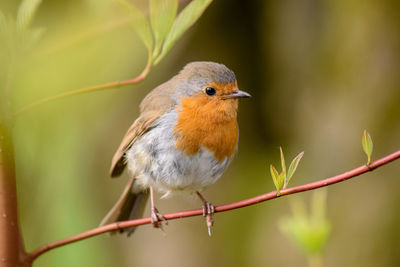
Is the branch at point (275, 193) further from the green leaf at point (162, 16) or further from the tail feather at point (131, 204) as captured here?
the tail feather at point (131, 204)

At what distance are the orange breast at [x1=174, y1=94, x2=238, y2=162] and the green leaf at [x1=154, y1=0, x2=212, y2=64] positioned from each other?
4.02ft

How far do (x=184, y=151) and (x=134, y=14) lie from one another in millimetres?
1329

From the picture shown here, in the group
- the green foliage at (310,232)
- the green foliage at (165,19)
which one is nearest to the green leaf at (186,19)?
the green foliage at (165,19)

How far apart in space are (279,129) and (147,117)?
1.43 m

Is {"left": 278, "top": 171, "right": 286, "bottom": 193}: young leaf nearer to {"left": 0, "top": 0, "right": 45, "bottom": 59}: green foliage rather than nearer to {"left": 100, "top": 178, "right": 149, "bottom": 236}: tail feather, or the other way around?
{"left": 0, "top": 0, "right": 45, "bottom": 59}: green foliage

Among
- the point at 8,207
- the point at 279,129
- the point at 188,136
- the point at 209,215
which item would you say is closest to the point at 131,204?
the point at 188,136

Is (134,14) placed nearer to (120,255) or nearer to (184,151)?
(184,151)

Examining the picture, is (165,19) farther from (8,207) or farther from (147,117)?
(147,117)

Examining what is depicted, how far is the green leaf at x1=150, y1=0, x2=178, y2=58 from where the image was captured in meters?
0.98

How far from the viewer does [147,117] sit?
8.19 ft

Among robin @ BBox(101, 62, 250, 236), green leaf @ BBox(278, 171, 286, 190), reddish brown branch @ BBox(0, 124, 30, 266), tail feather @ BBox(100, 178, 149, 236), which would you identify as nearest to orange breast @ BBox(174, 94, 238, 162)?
robin @ BBox(101, 62, 250, 236)

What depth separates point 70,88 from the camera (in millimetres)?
1015

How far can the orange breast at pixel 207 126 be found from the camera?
228 cm

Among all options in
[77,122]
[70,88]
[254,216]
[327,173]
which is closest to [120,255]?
[254,216]
